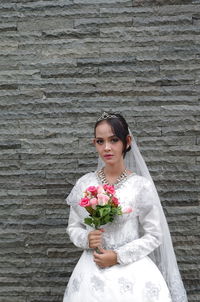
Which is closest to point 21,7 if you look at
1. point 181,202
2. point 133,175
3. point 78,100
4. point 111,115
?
point 78,100

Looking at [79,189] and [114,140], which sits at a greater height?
[114,140]

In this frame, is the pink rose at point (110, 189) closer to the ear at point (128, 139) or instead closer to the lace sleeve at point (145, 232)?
the lace sleeve at point (145, 232)

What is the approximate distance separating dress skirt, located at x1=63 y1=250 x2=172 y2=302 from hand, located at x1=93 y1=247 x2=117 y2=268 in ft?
0.08

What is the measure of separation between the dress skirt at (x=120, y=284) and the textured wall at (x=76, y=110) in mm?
851

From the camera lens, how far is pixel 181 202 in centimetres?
300

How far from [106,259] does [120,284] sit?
14 centimetres

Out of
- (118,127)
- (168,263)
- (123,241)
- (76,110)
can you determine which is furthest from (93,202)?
(76,110)

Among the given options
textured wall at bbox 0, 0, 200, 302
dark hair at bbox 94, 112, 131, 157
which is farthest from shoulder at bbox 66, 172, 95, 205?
textured wall at bbox 0, 0, 200, 302

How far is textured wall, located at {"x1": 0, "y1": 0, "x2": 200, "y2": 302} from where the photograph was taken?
3010 millimetres

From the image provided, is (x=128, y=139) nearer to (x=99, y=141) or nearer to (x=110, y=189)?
(x=99, y=141)

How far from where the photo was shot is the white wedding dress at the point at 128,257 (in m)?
2.12

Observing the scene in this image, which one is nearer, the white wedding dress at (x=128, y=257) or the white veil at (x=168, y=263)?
the white wedding dress at (x=128, y=257)

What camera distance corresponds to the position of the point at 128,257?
217 cm

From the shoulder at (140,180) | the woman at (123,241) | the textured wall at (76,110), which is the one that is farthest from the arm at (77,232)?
the textured wall at (76,110)
